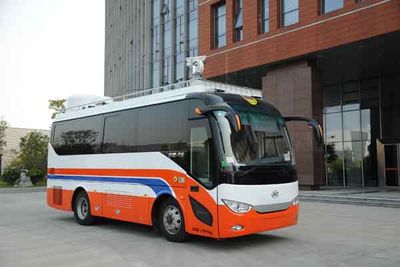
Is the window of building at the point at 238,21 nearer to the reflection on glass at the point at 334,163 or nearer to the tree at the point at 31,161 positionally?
the reflection on glass at the point at 334,163

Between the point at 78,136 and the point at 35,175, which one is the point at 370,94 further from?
the point at 35,175

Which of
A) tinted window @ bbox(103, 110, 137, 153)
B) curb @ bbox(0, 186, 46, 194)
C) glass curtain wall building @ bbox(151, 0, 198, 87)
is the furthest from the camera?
glass curtain wall building @ bbox(151, 0, 198, 87)

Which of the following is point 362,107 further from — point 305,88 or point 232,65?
point 232,65

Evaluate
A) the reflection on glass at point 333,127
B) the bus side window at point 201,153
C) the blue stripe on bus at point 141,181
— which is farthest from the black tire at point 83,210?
the reflection on glass at point 333,127

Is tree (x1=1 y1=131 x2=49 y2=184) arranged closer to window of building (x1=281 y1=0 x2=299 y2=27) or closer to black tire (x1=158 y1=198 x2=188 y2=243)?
window of building (x1=281 y1=0 x2=299 y2=27)

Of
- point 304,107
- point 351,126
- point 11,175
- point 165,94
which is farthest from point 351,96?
point 11,175

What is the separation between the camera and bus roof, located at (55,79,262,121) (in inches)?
388

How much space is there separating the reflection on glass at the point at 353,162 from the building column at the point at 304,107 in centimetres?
473

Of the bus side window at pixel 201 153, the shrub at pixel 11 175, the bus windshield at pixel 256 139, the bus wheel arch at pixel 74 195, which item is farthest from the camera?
the shrub at pixel 11 175

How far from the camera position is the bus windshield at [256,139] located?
8688mm

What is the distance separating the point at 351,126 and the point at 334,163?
261 cm

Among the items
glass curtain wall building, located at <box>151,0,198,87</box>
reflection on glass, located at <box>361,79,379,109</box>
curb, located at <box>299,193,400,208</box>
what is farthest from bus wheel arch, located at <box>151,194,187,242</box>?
glass curtain wall building, located at <box>151,0,198,87</box>

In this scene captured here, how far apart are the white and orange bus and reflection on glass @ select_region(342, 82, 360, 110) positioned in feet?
66.2

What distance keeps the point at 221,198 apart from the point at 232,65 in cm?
1986
